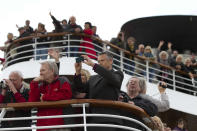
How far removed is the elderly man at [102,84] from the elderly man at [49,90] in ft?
1.12

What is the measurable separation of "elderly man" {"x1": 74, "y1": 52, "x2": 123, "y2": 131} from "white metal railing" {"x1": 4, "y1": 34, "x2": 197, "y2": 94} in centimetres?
538

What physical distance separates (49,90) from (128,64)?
6.63 m

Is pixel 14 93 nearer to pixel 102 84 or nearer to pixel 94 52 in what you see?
pixel 102 84

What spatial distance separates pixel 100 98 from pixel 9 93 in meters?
1.27

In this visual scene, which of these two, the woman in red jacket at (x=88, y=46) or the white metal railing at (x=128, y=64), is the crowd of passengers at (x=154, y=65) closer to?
the white metal railing at (x=128, y=64)

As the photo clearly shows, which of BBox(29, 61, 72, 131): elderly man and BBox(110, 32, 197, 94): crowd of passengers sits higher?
BBox(110, 32, 197, 94): crowd of passengers

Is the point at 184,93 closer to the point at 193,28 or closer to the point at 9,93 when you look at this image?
the point at 193,28

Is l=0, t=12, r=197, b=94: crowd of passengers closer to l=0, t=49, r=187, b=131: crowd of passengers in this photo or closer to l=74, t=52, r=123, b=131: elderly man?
l=0, t=49, r=187, b=131: crowd of passengers

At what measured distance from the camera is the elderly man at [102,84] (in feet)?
24.1

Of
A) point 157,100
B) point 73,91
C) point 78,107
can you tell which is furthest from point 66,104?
point 157,100

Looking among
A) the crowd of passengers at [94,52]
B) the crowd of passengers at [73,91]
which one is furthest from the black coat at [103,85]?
Result: the crowd of passengers at [94,52]

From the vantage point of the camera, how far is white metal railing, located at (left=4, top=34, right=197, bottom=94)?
13.5m

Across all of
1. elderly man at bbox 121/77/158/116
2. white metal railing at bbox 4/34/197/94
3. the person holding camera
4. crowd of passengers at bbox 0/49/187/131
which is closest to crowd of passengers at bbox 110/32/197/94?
white metal railing at bbox 4/34/197/94

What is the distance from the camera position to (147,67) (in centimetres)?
1420
